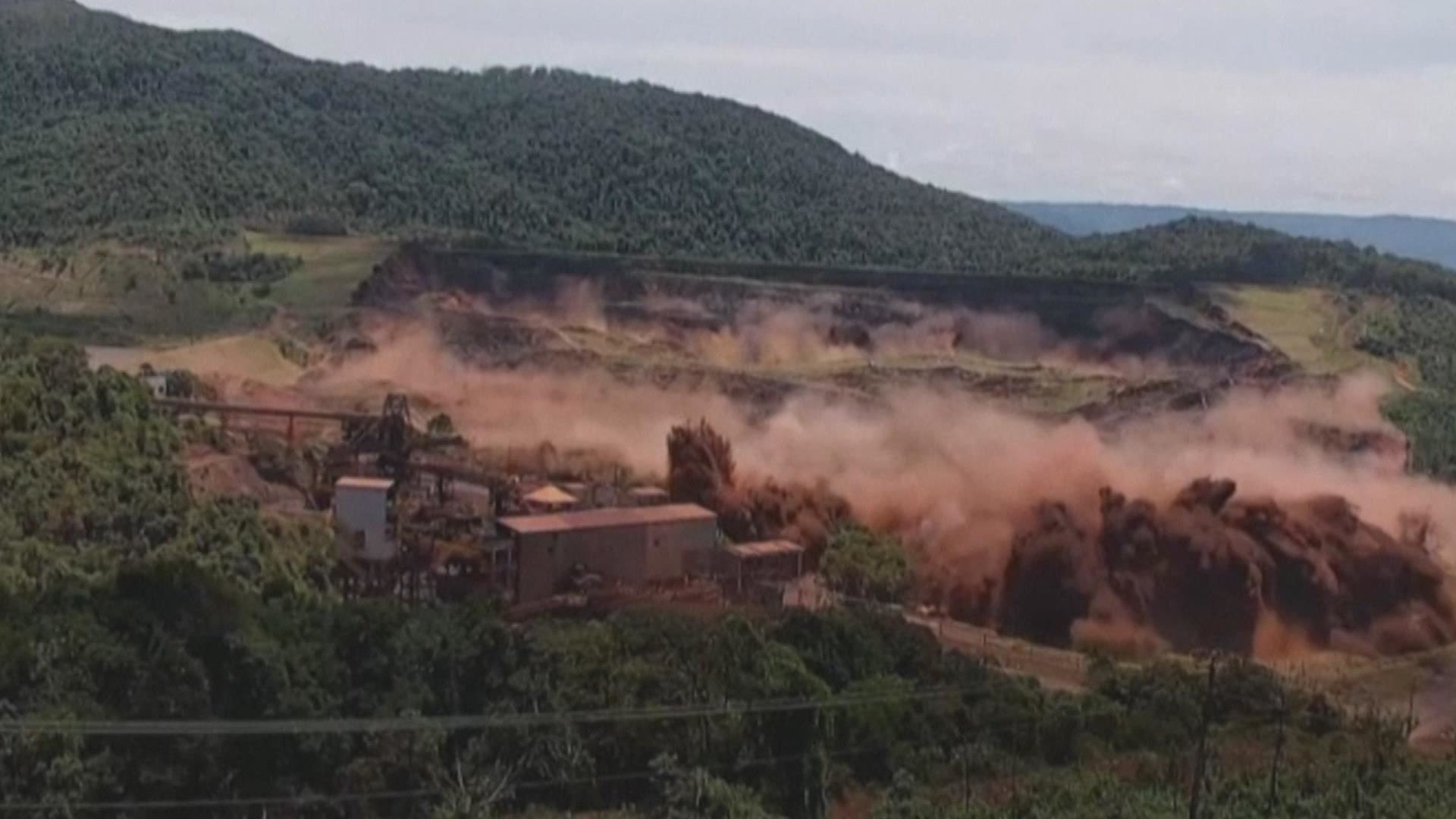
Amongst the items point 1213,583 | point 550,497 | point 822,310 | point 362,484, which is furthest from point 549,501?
point 822,310

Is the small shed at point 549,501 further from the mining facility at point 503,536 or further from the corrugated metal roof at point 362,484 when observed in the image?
the corrugated metal roof at point 362,484

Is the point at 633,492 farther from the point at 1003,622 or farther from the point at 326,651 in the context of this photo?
the point at 326,651

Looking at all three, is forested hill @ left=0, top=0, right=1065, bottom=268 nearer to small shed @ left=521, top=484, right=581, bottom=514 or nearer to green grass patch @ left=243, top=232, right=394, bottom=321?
green grass patch @ left=243, top=232, right=394, bottom=321

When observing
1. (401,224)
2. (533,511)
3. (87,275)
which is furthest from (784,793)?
(401,224)

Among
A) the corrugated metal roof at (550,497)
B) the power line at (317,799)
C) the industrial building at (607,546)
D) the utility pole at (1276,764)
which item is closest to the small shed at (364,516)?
the industrial building at (607,546)

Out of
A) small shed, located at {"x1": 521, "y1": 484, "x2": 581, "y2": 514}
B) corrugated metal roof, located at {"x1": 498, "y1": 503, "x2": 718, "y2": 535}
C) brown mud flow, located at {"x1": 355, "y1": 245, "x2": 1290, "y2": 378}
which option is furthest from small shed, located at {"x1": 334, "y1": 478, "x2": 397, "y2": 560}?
brown mud flow, located at {"x1": 355, "y1": 245, "x2": 1290, "y2": 378}

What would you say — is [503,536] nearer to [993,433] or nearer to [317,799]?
[317,799]
